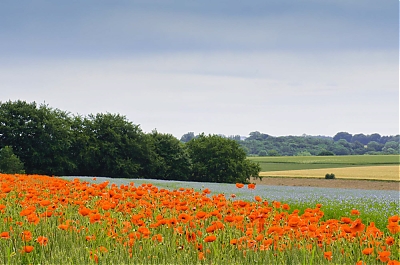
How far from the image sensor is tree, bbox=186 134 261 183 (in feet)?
166

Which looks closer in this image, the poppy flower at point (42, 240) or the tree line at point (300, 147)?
the poppy flower at point (42, 240)

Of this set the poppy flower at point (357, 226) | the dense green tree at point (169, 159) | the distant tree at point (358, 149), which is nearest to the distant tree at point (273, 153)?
the distant tree at point (358, 149)

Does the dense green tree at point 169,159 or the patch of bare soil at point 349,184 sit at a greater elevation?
the dense green tree at point 169,159

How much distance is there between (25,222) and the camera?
22.0 feet

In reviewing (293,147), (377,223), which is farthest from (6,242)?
(293,147)

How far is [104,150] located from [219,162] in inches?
508

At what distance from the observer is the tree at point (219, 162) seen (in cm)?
5047

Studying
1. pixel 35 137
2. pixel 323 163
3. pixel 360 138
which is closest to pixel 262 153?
pixel 323 163

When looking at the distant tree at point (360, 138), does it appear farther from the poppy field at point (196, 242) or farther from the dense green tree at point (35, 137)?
the poppy field at point (196, 242)

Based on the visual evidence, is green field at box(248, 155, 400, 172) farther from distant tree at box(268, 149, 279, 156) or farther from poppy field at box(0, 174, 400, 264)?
poppy field at box(0, 174, 400, 264)

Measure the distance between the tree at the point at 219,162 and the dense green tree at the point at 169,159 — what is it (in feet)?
5.52

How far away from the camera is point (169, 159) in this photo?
164ft

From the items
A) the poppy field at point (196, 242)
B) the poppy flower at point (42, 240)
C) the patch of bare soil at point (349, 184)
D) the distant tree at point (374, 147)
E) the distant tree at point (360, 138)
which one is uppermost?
the distant tree at point (360, 138)

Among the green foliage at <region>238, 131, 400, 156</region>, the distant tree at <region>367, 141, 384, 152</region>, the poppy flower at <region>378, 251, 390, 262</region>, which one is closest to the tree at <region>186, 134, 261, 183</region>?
the poppy flower at <region>378, 251, 390, 262</region>
